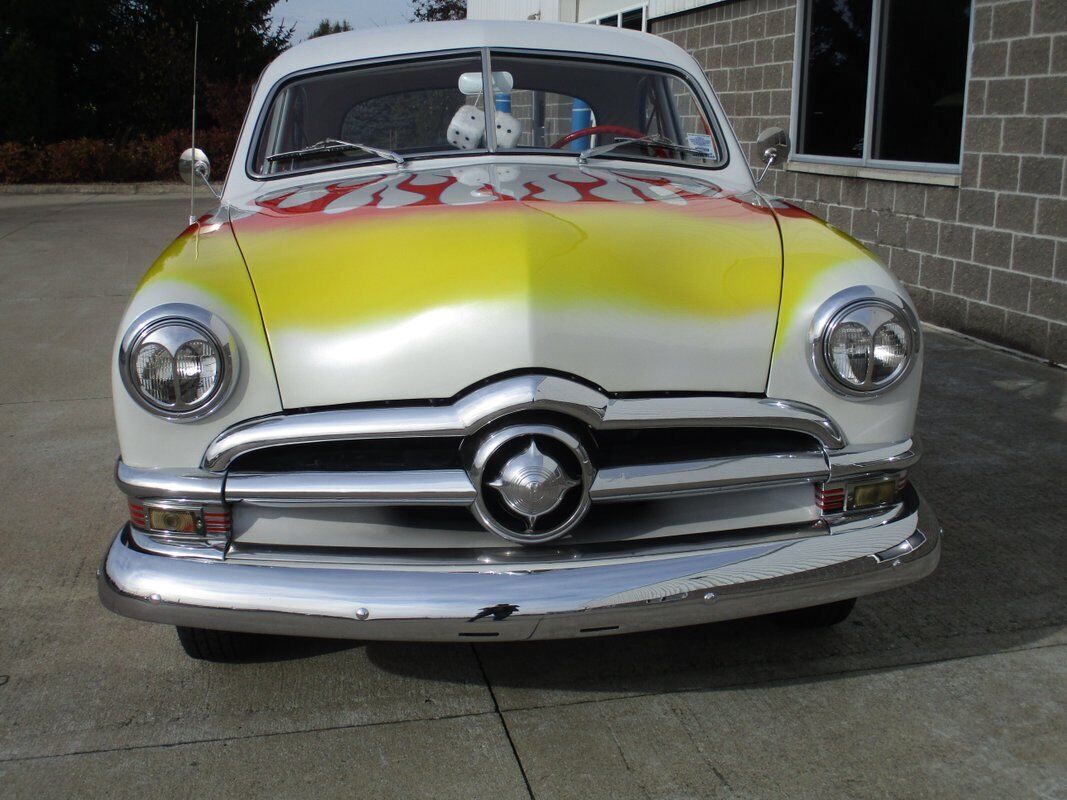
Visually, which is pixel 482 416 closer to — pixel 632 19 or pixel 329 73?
pixel 329 73

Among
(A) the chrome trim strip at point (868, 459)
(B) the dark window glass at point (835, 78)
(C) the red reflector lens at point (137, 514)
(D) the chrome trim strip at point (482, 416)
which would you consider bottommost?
(C) the red reflector lens at point (137, 514)

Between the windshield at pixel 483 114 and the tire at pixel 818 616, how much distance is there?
1.50 metres

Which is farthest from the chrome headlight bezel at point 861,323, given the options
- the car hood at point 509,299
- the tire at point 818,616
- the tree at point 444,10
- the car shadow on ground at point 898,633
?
the tree at point 444,10

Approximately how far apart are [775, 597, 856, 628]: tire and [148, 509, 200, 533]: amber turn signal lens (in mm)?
1457

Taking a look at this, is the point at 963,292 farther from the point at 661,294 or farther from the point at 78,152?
the point at 78,152

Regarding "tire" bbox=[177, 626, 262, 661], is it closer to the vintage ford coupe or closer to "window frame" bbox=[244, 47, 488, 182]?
the vintage ford coupe

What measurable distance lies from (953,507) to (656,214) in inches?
69.9

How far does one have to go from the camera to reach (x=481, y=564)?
219 centimetres

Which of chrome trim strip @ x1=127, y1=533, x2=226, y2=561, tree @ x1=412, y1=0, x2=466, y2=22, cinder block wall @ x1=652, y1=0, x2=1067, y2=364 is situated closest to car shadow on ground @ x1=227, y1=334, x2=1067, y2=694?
chrome trim strip @ x1=127, y1=533, x2=226, y2=561

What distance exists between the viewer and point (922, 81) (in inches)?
272

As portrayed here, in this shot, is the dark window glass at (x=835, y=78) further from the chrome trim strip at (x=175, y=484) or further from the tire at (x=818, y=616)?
the chrome trim strip at (x=175, y=484)

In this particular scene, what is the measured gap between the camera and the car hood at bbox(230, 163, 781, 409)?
7.13 feet

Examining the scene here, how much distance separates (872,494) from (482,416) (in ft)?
3.00

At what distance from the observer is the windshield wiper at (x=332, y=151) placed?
337 cm
